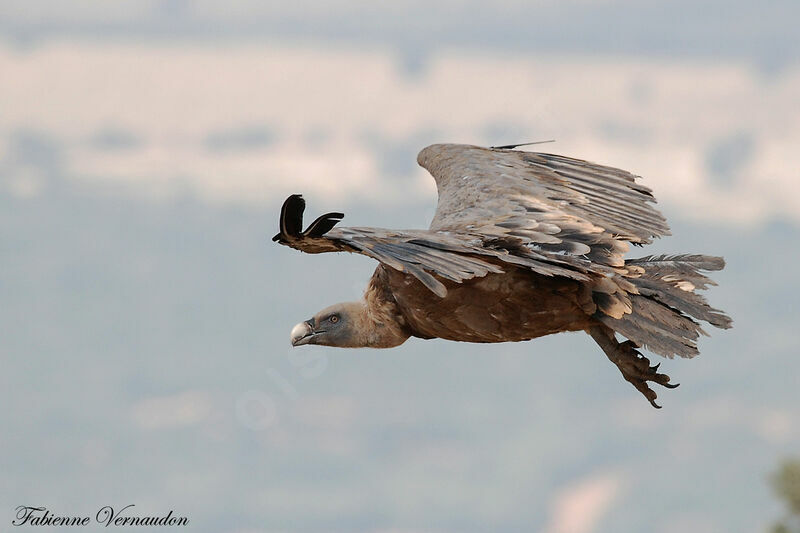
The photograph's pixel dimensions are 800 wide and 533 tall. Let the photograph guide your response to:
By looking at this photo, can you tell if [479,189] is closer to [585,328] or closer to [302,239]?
[585,328]

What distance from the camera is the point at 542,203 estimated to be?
10227mm

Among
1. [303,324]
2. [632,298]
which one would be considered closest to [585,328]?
[632,298]

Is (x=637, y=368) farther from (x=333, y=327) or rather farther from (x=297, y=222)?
(x=297, y=222)

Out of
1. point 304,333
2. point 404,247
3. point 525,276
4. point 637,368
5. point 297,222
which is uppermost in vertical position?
point 297,222

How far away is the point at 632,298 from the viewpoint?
30.2 feet

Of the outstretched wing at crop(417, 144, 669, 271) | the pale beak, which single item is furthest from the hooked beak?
the outstretched wing at crop(417, 144, 669, 271)

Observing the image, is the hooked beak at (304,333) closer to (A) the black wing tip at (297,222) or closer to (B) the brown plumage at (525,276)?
(B) the brown plumage at (525,276)

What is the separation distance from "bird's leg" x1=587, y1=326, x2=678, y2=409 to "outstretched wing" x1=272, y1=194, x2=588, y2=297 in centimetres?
146

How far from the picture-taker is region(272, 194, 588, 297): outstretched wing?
7629 millimetres

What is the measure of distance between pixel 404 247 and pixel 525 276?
1.43 m

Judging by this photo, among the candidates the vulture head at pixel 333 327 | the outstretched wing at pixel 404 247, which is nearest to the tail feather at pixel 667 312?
the outstretched wing at pixel 404 247

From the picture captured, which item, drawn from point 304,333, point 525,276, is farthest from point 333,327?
point 525,276

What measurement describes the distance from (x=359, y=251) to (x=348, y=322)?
6.98 feet

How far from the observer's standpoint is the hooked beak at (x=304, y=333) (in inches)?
403
